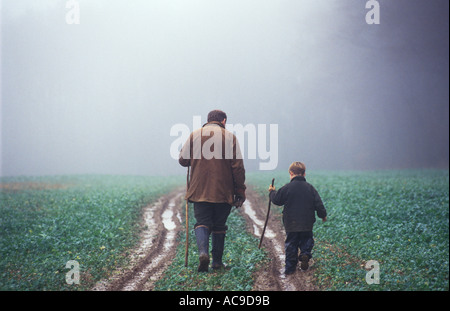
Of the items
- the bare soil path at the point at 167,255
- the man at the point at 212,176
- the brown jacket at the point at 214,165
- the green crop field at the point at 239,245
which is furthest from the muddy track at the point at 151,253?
the brown jacket at the point at 214,165

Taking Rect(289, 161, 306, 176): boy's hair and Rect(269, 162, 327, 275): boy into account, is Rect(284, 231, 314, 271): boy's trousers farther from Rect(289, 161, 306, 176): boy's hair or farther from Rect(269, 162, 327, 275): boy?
Rect(289, 161, 306, 176): boy's hair

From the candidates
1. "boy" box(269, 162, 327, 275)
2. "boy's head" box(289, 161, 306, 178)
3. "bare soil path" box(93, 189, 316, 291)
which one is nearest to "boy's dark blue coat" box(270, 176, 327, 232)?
"boy" box(269, 162, 327, 275)

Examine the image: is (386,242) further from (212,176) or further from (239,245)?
(212,176)

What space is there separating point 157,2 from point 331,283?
5416 inches

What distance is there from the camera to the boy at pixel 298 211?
7.05 metres

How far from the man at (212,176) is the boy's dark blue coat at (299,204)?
93 cm

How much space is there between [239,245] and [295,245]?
119 inches

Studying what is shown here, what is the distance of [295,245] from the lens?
23.9ft

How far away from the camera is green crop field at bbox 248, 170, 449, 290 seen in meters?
6.70

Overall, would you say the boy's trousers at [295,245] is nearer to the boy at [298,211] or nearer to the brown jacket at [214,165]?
the boy at [298,211]

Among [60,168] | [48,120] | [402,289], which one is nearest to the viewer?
[402,289]

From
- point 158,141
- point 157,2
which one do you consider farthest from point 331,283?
point 157,2
